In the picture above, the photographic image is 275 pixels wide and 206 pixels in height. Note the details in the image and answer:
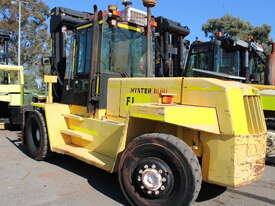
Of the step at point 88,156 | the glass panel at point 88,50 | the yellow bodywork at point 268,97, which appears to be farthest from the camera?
the yellow bodywork at point 268,97

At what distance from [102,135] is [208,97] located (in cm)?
187

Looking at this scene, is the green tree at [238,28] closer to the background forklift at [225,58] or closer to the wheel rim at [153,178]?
the background forklift at [225,58]

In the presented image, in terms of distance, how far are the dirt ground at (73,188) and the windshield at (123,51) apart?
183 centimetres

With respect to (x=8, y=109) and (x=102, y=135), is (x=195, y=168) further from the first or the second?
(x=8, y=109)

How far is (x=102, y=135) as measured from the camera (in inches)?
195

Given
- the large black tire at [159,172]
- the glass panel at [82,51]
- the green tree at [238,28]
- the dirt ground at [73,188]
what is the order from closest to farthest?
the large black tire at [159,172]
the dirt ground at [73,188]
the glass panel at [82,51]
the green tree at [238,28]

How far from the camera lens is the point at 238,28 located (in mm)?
31500

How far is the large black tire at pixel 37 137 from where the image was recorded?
591 centimetres

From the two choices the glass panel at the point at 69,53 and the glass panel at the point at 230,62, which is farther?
the glass panel at the point at 230,62

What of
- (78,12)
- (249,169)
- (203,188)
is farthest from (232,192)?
(78,12)

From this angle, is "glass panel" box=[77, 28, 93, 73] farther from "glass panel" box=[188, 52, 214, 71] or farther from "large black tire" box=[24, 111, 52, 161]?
"glass panel" box=[188, 52, 214, 71]

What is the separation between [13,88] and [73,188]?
7.25 metres

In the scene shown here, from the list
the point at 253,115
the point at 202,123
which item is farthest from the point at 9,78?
the point at 253,115

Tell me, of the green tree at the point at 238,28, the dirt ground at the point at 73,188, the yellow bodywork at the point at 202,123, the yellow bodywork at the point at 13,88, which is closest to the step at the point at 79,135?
the yellow bodywork at the point at 202,123
